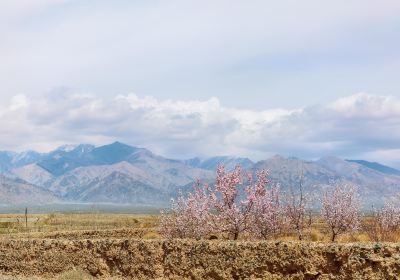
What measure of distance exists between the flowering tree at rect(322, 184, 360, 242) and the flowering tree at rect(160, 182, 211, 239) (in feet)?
28.8

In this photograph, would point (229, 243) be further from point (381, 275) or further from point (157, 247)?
point (381, 275)

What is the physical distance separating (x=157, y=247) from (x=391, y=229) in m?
21.6

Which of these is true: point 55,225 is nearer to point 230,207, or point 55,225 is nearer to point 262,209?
point 230,207

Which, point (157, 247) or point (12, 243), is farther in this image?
point (12, 243)

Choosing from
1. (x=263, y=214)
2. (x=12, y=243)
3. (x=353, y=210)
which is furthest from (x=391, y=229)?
(x=12, y=243)

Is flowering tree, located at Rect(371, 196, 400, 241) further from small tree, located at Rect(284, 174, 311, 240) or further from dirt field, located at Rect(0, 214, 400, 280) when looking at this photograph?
dirt field, located at Rect(0, 214, 400, 280)

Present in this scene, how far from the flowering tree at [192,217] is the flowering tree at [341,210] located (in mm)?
8769

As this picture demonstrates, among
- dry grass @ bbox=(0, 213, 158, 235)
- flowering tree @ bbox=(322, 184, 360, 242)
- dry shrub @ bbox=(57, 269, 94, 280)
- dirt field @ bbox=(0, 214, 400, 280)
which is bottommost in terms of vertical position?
dry grass @ bbox=(0, 213, 158, 235)

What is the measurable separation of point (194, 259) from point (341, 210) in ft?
54.7

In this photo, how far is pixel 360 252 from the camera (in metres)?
21.5

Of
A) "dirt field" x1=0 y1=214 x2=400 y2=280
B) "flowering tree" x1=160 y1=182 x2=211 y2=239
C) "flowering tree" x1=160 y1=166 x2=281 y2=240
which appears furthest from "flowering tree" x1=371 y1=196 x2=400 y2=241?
"dirt field" x1=0 y1=214 x2=400 y2=280

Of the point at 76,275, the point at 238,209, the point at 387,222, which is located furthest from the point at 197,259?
the point at 387,222

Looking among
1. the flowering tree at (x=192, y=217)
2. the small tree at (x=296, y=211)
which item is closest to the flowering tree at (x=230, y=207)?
the flowering tree at (x=192, y=217)

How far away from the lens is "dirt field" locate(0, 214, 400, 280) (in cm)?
2158
